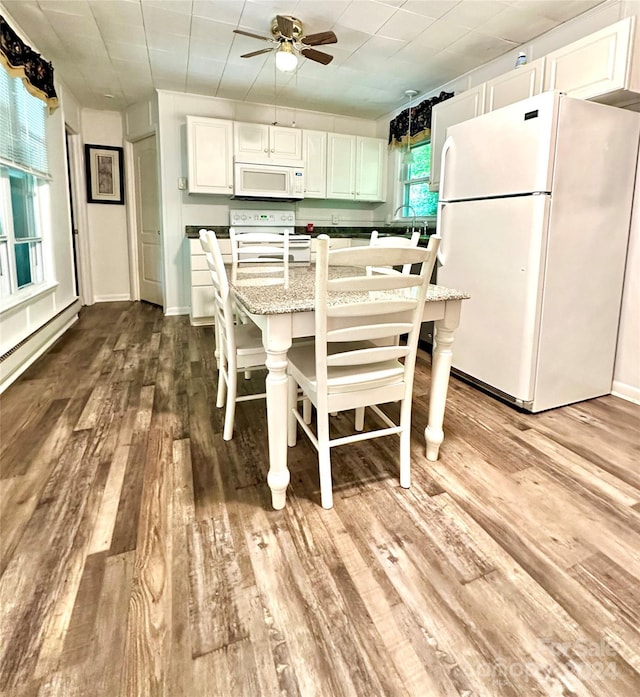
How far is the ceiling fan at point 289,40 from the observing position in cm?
278

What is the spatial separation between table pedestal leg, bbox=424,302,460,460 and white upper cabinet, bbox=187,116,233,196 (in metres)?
3.56

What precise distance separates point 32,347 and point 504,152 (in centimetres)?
339

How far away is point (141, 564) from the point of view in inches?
51.1

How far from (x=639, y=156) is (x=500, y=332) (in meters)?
1.25

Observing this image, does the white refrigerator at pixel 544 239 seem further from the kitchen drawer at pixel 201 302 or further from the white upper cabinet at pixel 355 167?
the kitchen drawer at pixel 201 302

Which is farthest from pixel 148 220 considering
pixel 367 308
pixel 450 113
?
pixel 367 308

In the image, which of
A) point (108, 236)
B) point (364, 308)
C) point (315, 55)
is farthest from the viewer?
point (108, 236)

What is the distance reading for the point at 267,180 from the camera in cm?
464

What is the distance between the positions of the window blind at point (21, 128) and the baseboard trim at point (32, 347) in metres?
1.19

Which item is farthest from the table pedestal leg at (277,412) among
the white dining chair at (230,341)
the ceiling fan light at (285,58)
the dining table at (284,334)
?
the ceiling fan light at (285,58)

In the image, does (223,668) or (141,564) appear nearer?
(223,668)

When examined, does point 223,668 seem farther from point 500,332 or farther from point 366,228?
point 366,228

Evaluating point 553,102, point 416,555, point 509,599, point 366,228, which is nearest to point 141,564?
point 416,555

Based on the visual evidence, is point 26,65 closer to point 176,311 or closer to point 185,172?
point 185,172
